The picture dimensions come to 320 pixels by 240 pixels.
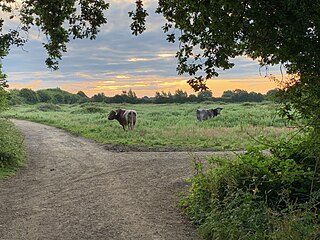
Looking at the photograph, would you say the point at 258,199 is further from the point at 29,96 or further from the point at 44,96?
the point at 44,96

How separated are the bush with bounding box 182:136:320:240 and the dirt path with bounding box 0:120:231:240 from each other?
1.78 feet

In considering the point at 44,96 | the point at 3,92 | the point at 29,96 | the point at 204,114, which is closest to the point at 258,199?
the point at 3,92

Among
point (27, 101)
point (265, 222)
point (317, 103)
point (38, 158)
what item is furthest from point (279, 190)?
point (27, 101)

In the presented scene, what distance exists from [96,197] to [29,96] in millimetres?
105377

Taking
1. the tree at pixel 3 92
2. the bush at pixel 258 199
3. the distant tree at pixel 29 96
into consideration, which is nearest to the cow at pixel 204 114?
the tree at pixel 3 92

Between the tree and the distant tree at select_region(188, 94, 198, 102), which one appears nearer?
the tree

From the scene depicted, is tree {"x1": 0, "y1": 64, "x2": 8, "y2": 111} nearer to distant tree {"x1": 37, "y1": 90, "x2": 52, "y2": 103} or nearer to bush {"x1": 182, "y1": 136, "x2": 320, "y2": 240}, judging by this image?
bush {"x1": 182, "y1": 136, "x2": 320, "y2": 240}

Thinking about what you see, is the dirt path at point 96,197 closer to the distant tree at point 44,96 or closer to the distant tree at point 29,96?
the distant tree at point 29,96

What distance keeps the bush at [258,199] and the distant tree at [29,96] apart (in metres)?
104

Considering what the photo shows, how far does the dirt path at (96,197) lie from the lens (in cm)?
672

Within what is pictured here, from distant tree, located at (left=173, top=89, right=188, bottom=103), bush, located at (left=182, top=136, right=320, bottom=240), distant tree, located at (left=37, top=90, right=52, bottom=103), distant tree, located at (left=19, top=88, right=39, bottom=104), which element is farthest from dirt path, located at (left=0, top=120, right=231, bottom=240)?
distant tree, located at (left=37, top=90, right=52, bottom=103)

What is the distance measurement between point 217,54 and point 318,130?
215 cm

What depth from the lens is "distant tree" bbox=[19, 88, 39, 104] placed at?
346 feet

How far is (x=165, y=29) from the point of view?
7.68 meters
